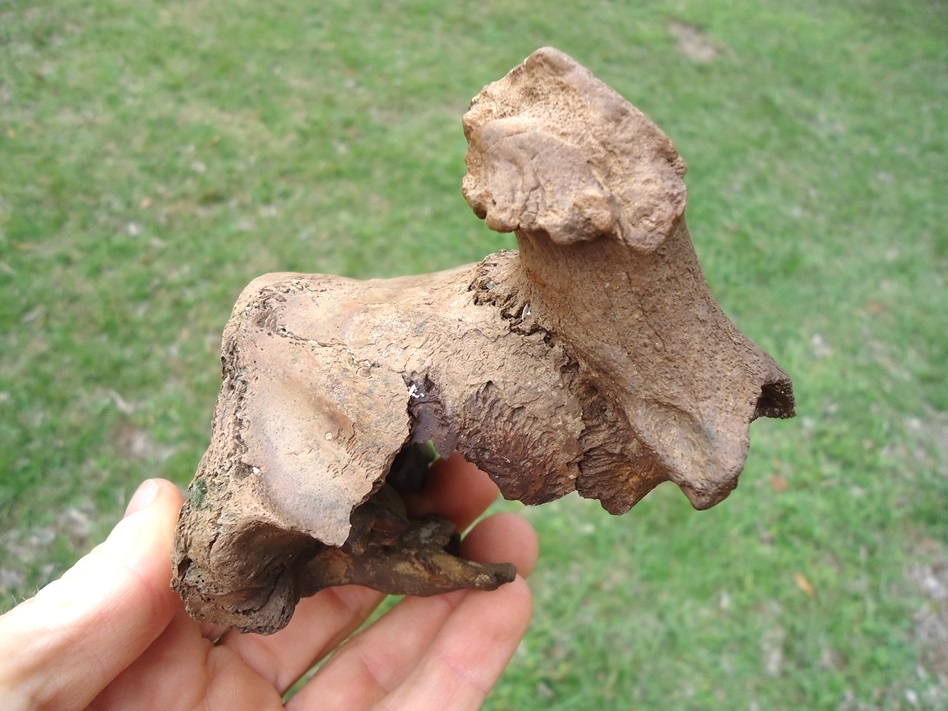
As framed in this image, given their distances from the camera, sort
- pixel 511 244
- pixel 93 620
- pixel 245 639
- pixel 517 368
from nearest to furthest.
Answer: pixel 517 368 → pixel 93 620 → pixel 245 639 → pixel 511 244

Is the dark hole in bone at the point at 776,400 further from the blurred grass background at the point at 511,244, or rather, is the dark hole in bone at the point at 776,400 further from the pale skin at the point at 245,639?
the blurred grass background at the point at 511,244

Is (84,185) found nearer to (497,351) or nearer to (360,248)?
(360,248)

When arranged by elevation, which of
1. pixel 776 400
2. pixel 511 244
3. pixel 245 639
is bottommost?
pixel 245 639

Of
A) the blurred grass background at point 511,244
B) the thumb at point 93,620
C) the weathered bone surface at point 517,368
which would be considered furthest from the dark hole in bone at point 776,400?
the blurred grass background at point 511,244

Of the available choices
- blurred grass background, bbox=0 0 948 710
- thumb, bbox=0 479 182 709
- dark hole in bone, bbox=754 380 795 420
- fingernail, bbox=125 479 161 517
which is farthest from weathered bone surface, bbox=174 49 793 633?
blurred grass background, bbox=0 0 948 710

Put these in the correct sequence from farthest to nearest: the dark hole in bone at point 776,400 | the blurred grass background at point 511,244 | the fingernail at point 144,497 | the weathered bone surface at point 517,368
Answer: the blurred grass background at point 511,244 → the fingernail at point 144,497 → the dark hole in bone at point 776,400 → the weathered bone surface at point 517,368

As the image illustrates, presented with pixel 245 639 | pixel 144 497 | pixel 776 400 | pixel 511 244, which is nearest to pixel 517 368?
pixel 776 400

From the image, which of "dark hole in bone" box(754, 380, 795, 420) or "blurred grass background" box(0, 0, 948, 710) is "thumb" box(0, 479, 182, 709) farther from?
"dark hole in bone" box(754, 380, 795, 420)

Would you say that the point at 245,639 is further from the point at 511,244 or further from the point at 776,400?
the point at 511,244
